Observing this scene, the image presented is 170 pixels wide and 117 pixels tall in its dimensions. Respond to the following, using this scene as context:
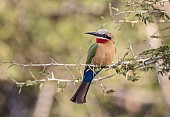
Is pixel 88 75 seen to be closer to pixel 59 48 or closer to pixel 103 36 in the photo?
pixel 103 36

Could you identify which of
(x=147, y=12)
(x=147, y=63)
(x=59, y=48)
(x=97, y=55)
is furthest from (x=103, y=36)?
(x=59, y=48)

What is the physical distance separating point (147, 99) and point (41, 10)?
2.18 m

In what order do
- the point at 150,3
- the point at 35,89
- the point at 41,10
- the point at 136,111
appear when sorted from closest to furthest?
the point at 150,3
the point at 41,10
the point at 35,89
the point at 136,111

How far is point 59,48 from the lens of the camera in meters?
8.89

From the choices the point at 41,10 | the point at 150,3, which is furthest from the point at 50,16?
the point at 150,3

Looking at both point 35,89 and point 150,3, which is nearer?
point 150,3

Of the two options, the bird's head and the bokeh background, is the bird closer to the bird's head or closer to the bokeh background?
the bird's head

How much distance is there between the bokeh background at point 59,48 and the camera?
28.1 ft

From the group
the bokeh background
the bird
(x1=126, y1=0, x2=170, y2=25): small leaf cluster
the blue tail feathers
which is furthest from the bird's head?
the bokeh background

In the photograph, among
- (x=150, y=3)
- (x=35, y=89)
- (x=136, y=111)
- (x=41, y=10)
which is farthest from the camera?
(x=136, y=111)

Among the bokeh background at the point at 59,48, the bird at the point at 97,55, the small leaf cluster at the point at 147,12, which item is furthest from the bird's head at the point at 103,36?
the bokeh background at the point at 59,48

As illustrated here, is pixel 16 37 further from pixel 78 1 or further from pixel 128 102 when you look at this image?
pixel 128 102

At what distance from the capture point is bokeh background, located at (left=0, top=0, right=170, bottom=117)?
337 inches

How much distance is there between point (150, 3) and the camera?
4.30m
